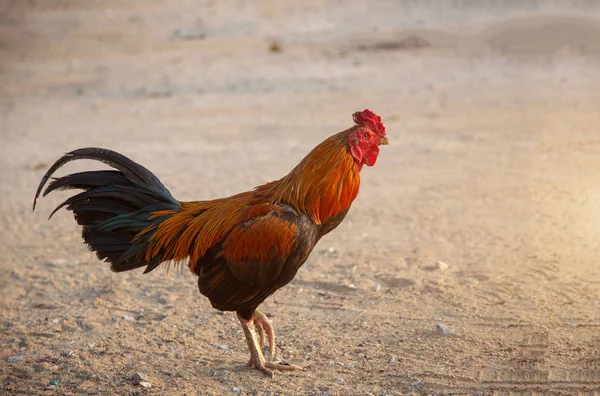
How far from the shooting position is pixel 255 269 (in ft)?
15.4

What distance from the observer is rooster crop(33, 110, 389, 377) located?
471 cm

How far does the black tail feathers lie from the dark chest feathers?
52cm

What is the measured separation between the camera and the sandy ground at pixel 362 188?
5.34 metres

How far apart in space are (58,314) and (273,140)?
560cm

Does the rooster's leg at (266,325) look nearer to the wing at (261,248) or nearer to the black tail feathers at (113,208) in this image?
the wing at (261,248)

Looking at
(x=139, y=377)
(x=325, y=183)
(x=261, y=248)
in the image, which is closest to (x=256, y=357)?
(x=139, y=377)

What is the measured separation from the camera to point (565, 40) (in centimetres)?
1623

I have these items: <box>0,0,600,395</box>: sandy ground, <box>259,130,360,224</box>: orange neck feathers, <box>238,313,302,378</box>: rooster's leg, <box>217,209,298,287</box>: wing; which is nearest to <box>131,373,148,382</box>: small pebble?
<box>0,0,600,395</box>: sandy ground

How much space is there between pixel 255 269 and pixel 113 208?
112 centimetres

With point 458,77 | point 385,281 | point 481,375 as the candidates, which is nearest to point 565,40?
point 458,77

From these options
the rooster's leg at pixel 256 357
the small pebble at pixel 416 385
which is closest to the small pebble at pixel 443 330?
the small pebble at pixel 416 385

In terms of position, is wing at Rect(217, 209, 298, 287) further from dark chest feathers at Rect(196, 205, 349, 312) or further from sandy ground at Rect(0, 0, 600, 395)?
sandy ground at Rect(0, 0, 600, 395)

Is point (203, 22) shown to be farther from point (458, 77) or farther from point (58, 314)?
point (58, 314)

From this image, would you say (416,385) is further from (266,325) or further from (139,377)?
(139,377)
